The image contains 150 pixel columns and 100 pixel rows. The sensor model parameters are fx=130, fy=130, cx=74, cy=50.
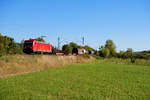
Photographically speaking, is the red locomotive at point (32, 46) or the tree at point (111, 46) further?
the tree at point (111, 46)

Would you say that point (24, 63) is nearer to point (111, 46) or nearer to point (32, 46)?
point (32, 46)

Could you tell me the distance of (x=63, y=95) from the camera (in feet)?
23.7

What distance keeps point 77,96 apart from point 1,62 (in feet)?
30.6

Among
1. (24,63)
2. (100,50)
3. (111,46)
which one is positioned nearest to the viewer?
(24,63)

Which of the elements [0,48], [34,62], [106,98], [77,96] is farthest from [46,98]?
[0,48]

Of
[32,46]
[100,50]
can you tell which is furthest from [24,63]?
[100,50]

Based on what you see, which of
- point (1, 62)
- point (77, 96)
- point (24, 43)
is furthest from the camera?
point (24, 43)

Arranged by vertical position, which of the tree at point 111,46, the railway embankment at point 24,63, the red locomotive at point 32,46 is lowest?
the railway embankment at point 24,63

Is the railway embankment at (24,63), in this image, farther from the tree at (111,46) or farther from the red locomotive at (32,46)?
the tree at (111,46)

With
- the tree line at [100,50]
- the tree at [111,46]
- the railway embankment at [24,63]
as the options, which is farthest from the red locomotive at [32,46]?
the tree at [111,46]

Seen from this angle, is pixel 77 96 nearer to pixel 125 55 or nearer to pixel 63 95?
pixel 63 95

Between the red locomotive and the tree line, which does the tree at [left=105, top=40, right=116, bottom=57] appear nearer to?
the tree line

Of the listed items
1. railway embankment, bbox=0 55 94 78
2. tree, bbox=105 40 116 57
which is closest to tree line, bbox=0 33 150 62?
tree, bbox=105 40 116 57

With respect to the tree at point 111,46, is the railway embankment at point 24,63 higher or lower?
lower
